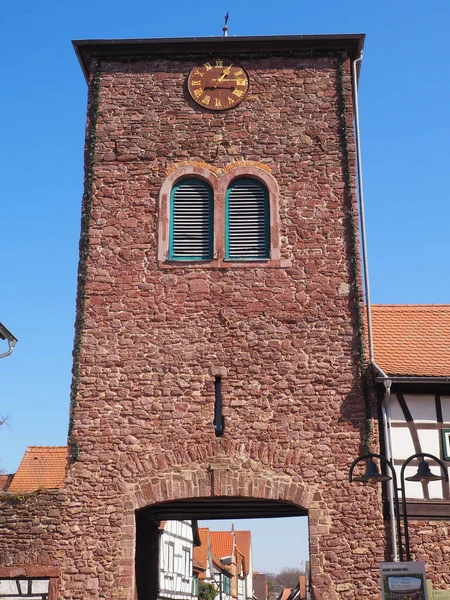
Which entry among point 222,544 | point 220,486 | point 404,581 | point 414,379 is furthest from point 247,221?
point 222,544

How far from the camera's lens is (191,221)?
45.3 ft

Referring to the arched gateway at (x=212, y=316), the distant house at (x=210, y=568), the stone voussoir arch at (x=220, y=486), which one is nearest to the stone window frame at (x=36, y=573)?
the arched gateway at (x=212, y=316)

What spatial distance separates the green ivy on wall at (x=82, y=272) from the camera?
41.5 ft

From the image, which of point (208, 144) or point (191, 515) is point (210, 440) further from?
point (208, 144)

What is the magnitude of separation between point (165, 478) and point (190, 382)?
1.55 meters

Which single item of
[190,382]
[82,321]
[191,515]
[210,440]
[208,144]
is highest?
[208,144]

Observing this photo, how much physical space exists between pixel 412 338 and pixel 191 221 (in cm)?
445

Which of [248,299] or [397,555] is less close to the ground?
[248,299]

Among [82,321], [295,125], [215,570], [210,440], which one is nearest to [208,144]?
[295,125]

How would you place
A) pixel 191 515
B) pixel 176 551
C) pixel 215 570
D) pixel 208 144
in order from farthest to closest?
pixel 215 570 → pixel 176 551 → pixel 191 515 → pixel 208 144

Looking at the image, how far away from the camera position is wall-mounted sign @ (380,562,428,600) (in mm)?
8750

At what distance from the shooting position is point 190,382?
12820 millimetres

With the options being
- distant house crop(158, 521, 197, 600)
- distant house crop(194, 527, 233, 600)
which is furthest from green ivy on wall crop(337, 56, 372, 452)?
distant house crop(194, 527, 233, 600)

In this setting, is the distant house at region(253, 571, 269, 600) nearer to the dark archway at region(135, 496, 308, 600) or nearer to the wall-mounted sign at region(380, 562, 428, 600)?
the dark archway at region(135, 496, 308, 600)
